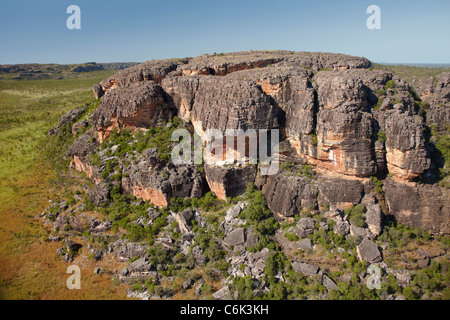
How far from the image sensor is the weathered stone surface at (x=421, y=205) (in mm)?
22938

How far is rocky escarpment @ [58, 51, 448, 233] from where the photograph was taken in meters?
24.3

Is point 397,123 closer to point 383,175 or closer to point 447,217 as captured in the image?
point 383,175

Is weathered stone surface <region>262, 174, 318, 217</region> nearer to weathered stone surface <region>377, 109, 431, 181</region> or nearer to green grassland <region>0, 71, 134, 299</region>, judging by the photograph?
weathered stone surface <region>377, 109, 431, 181</region>

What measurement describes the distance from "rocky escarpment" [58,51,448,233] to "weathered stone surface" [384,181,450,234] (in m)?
0.16

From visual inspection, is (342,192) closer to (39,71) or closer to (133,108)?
(133,108)

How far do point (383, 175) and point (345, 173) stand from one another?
361 cm

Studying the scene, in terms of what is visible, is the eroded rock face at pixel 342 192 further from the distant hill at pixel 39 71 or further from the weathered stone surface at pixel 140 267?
the distant hill at pixel 39 71

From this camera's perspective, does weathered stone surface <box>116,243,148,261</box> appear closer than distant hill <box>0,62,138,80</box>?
Yes

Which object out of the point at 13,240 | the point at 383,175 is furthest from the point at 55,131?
the point at 383,175

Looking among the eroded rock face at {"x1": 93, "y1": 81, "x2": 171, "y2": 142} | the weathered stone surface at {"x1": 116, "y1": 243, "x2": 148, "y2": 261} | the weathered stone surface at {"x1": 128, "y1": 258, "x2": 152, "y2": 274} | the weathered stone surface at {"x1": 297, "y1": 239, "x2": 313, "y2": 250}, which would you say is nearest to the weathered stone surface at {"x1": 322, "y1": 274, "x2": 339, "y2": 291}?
the weathered stone surface at {"x1": 297, "y1": 239, "x2": 313, "y2": 250}

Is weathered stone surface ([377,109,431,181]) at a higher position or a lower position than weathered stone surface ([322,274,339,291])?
higher

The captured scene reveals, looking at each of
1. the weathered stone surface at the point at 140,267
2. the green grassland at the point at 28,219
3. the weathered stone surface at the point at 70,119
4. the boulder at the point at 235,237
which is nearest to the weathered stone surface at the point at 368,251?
the boulder at the point at 235,237

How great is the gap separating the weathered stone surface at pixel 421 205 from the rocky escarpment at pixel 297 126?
16 cm

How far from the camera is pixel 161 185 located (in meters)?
29.0
